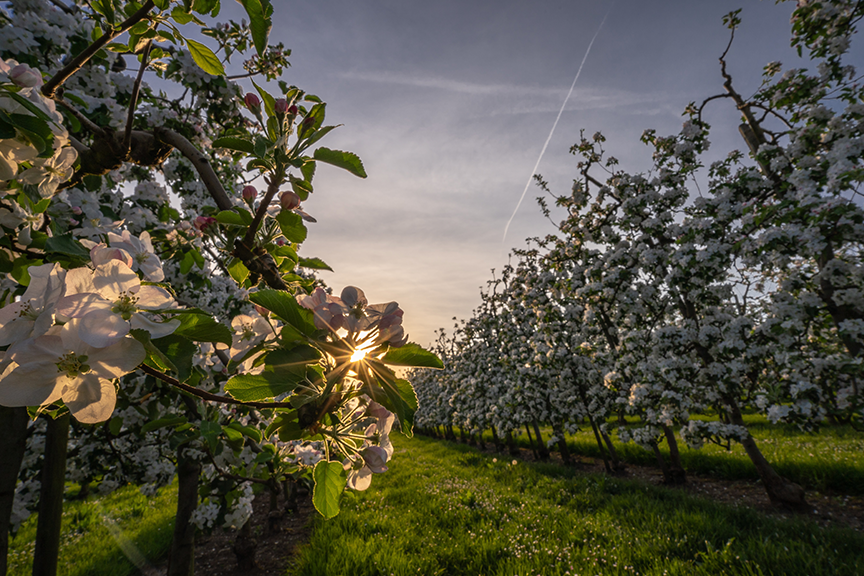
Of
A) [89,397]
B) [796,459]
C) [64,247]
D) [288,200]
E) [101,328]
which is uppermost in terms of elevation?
[288,200]

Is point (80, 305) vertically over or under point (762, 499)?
over

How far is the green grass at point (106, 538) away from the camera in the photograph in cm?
457

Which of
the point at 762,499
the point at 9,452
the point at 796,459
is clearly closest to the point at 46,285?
the point at 9,452

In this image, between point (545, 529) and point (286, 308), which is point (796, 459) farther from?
point (286, 308)

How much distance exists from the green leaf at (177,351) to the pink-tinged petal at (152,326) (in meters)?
0.02

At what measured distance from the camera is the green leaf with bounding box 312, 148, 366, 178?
37.0 inches

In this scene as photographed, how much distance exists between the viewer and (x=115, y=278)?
2.05 feet

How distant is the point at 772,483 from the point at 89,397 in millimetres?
8103

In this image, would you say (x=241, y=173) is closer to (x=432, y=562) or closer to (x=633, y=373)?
(x=432, y=562)

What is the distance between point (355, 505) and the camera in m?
6.53

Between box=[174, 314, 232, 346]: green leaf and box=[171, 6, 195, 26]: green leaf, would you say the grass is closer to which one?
box=[174, 314, 232, 346]: green leaf

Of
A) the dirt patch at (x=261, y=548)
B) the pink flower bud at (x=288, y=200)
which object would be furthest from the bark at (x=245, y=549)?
the pink flower bud at (x=288, y=200)

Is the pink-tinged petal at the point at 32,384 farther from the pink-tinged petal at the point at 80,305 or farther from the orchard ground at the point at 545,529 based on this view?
the orchard ground at the point at 545,529

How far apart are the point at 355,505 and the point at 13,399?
719cm
